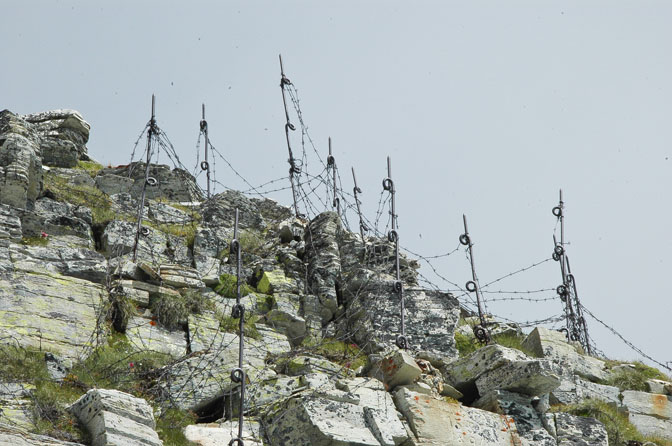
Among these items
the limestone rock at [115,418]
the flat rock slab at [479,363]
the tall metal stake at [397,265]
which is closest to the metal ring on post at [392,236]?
the tall metal stake at [397,265]

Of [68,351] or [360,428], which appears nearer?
[360,428]

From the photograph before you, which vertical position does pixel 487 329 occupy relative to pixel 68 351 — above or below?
above

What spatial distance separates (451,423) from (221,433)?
3065 mm

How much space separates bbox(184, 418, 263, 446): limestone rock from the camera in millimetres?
10430

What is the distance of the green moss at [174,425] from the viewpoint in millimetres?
10328

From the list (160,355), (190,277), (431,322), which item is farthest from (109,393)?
(431,322)

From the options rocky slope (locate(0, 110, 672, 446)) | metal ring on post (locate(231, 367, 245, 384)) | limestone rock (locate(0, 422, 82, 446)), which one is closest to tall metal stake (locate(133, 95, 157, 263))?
rocky slope (locate(0, 110, 672, 446))

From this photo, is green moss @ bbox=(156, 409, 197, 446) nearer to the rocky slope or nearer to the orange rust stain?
the rocky slope

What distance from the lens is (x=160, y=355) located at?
12195mm

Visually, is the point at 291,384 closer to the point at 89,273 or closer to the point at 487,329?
the point at 89,273

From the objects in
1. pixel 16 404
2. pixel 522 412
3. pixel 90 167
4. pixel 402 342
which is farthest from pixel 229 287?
pixel 90 167

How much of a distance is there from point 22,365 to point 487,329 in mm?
8189

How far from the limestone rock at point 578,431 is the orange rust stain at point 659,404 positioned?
7.12ft

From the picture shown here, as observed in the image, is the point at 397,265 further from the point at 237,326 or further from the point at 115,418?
the point at 115,418
